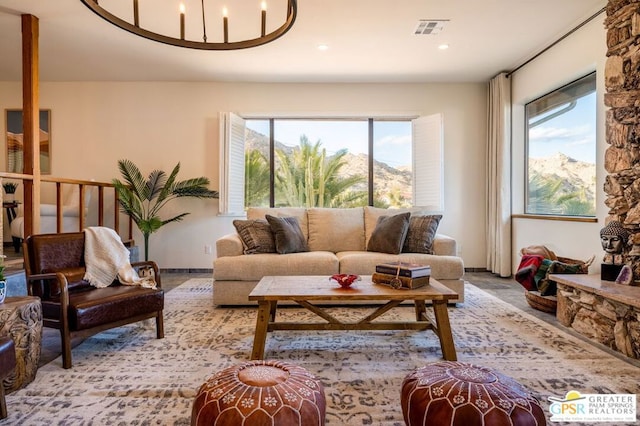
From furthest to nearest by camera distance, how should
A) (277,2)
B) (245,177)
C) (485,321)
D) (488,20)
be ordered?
(245,177)
(488,20)
(277,2)
(485,321)

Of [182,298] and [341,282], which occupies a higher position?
[341,282]

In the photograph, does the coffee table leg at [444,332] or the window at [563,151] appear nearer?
the coffee table leg at [444,332]

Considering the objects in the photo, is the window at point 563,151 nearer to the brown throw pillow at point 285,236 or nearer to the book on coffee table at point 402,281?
the book on coffee table at point 402,281

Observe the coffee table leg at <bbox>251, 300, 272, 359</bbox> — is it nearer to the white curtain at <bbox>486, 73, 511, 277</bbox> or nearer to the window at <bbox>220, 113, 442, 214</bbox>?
the window at <bbox>220, 113, 442, 214</bbox>

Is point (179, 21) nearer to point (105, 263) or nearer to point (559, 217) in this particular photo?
point (105, 263)

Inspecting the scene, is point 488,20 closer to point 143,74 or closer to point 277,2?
point 277,2

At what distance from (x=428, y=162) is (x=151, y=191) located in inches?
154

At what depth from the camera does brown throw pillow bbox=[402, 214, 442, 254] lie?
3.57 meters

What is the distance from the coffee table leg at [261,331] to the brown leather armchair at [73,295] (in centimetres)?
85

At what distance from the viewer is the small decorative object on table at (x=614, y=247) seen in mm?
2670

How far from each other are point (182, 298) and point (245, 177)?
219 cm

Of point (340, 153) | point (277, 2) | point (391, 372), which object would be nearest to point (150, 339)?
point (391, 372)

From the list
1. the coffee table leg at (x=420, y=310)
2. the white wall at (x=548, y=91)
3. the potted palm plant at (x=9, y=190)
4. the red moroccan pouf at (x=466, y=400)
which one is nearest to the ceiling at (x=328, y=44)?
the white wall at (x=548, y=91)

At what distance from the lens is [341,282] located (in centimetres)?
227
